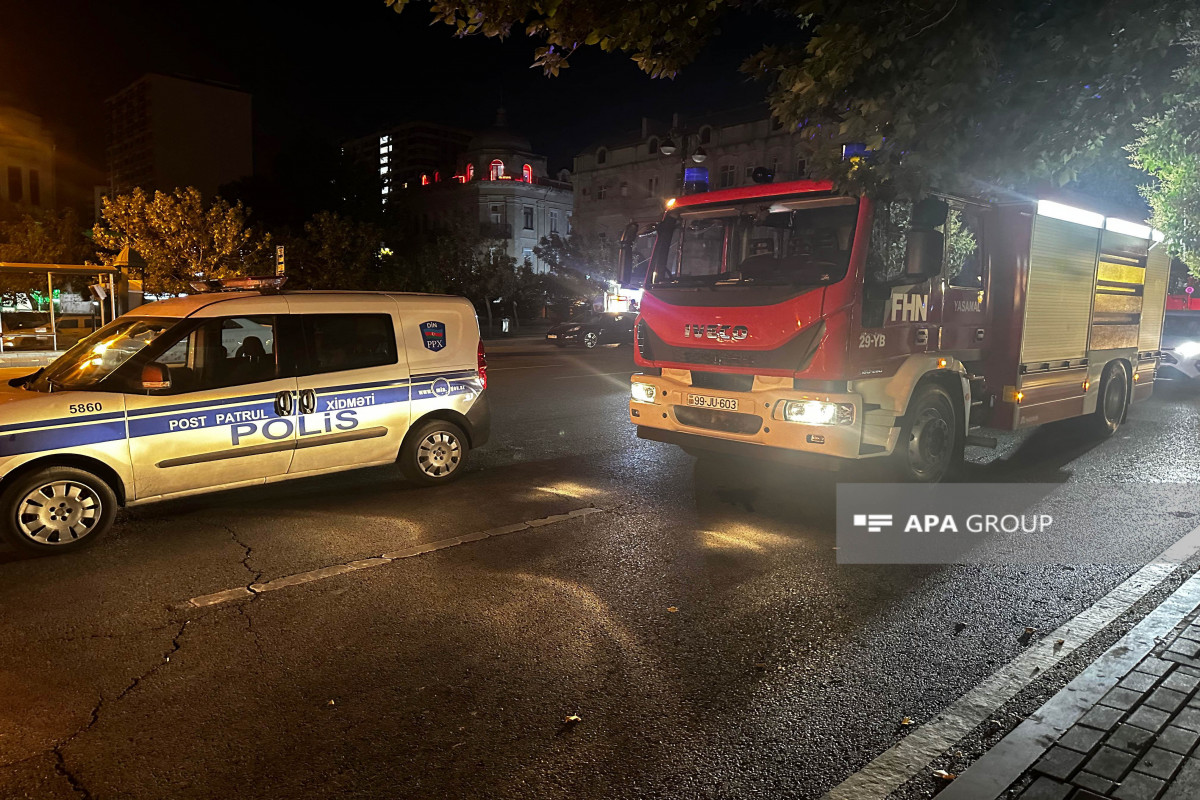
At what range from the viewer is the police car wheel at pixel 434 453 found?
7039mm

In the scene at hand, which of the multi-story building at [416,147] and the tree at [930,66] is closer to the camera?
the tree at [930,66]

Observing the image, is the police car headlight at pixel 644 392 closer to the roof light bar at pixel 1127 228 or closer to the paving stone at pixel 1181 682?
the paving stone at pixel 1181 682

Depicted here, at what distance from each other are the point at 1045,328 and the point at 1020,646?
517 cm

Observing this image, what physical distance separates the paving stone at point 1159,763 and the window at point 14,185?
8307 cm

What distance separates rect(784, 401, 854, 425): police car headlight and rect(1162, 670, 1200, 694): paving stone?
2.86 metres

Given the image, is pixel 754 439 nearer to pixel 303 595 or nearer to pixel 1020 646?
pixel 1020 646

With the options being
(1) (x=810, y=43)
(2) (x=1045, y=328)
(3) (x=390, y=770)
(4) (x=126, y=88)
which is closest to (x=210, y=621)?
(3) (x=390, y=770)

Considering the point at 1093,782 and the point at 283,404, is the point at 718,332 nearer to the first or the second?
the point at 283,404

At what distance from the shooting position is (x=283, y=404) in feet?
20.3

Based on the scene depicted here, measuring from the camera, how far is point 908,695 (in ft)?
11.3

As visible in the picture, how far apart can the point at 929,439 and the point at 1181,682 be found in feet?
12.4

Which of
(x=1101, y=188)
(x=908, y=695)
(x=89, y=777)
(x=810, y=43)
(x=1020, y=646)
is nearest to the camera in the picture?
(x=89, y=777)

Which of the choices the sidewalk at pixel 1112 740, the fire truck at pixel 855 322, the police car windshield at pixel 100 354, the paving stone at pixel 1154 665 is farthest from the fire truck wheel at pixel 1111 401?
the police car windshield at pixel 100 354

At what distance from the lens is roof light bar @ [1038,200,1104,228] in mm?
7742
